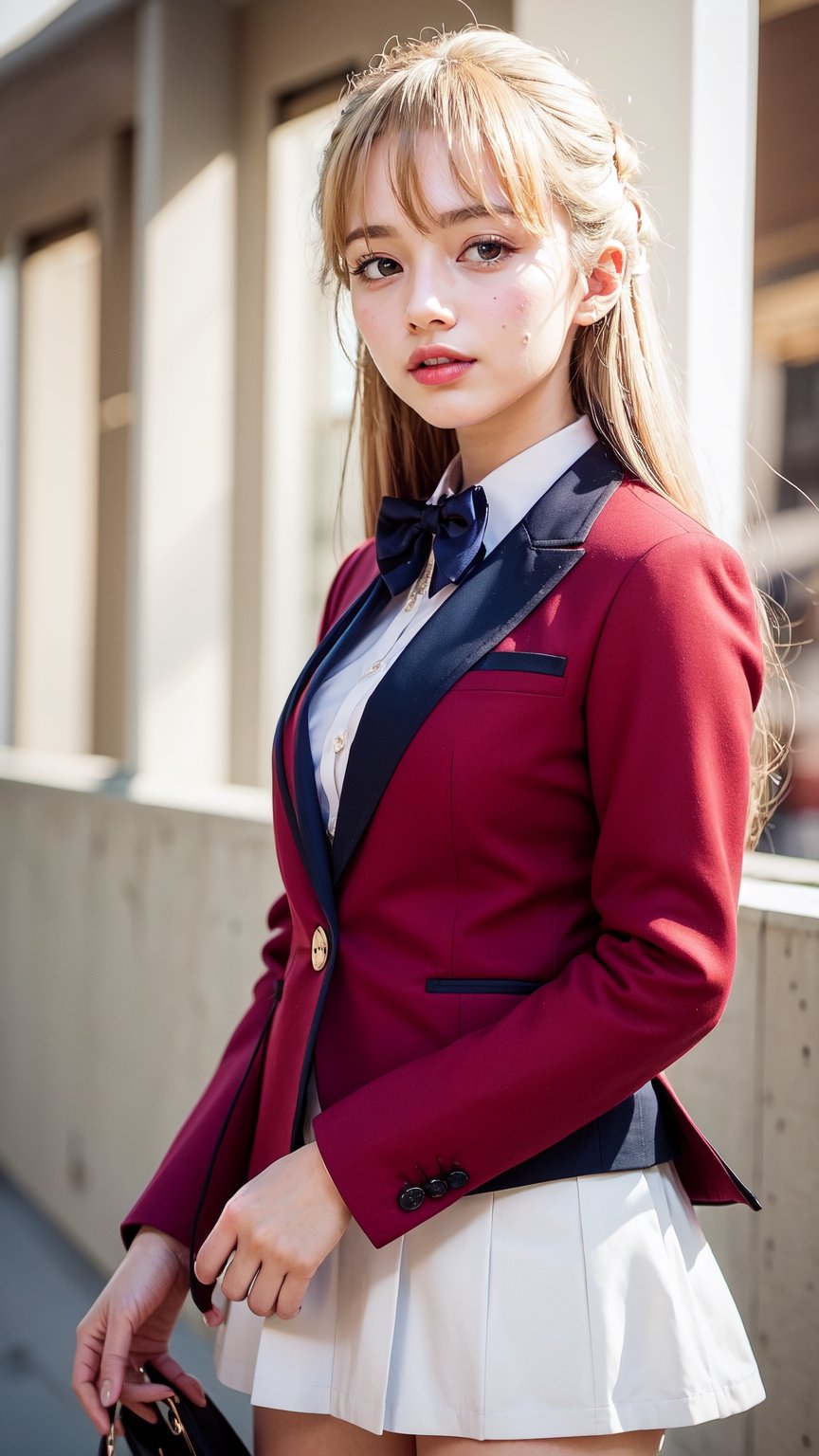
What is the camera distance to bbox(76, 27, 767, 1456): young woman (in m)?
1.00

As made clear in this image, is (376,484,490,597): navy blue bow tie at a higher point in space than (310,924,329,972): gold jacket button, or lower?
higher

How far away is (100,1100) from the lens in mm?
3311

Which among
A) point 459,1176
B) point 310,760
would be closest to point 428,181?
point 310,760

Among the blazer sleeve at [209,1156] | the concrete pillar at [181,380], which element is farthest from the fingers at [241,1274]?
the concrete pillar at [181,380]

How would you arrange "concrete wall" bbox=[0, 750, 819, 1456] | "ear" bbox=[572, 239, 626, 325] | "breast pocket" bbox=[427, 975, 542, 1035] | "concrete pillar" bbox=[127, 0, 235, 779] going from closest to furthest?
"breast pocket" bbox=[427, 975, 542, 1035]
"ear" bbox=[572, 239, 626, 325]
"concrete wall" bbox=[0, 750, 819, 1456]
"concrete pillar" bbox=[127, 0, 235, 779]

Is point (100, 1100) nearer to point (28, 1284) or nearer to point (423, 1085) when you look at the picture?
point (28, 1284)

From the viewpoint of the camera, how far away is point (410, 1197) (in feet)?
3.37

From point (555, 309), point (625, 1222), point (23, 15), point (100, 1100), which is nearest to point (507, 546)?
point (555, 309)

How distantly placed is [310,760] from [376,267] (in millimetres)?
456

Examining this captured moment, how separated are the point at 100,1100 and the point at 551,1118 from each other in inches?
101

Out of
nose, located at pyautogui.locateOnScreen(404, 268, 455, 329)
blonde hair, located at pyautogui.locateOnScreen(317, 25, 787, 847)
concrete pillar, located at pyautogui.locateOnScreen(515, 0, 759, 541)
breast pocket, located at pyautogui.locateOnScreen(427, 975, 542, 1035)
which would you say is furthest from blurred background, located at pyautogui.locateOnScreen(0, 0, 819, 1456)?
breast pocket, located at pyautogui.locateOnScreen(427, 975, 542, 1035)

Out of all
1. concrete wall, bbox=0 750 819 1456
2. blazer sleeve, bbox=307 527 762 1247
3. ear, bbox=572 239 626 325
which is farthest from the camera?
concrete wall, bbox=0 750 819 1456

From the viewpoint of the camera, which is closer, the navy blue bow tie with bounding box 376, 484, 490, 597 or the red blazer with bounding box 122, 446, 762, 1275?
the red blazer with bounding box 122, 446, 762, 1275

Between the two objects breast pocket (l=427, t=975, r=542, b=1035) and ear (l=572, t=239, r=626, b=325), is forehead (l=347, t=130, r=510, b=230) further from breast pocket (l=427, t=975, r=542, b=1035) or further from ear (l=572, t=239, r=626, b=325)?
breast pocket (l=427, t=975, r=542, b=1035)
